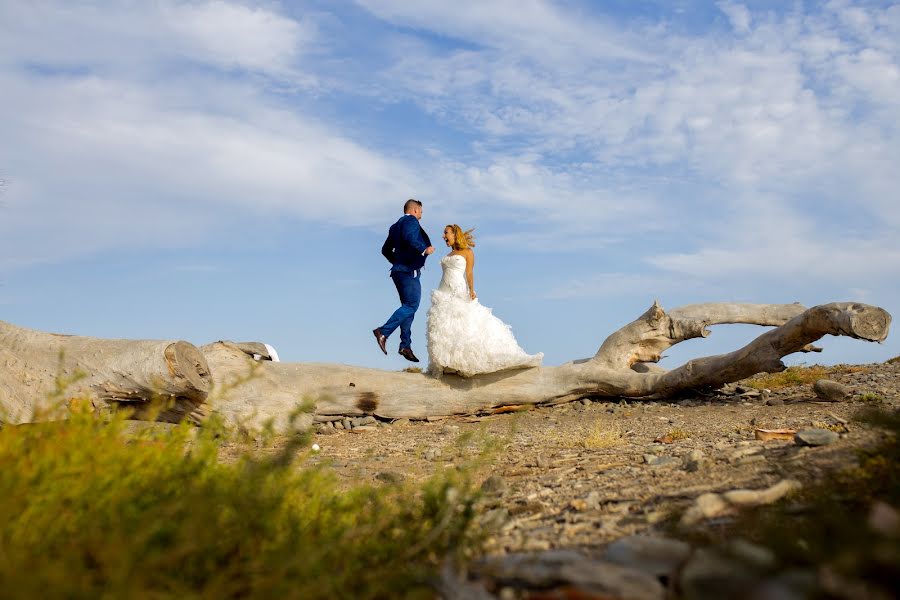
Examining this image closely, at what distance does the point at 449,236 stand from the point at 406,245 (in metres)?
1.88

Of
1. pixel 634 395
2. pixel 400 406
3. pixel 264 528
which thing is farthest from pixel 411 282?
pixel 264 528

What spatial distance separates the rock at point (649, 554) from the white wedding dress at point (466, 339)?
9.75 metres

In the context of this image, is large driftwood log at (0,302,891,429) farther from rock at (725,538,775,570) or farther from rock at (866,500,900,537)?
rock at (866,500,900,537)

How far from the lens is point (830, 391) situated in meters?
13.4

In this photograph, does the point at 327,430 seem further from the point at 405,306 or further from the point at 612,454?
the point at 612,454

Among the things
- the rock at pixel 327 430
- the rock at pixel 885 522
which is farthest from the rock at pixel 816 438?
the rock at pixel 327 430

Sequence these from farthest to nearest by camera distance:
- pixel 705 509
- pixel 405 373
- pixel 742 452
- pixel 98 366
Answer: pixel 405 373, pixel 98 366, pixel 742 452, pixel 705 509

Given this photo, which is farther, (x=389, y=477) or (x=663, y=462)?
(x=663, y=462)

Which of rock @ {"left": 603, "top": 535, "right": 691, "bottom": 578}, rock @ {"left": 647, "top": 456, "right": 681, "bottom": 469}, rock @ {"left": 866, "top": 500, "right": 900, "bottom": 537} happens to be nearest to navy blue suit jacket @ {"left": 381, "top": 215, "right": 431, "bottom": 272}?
rock @ {"left": 647, "top": 456, "right": 681, "bottom": 469}

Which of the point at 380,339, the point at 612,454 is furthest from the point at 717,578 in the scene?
the point at 380,339

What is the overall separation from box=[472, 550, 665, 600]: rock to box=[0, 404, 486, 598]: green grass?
24 cm

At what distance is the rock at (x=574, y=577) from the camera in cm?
328

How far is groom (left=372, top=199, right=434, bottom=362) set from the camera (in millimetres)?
16406

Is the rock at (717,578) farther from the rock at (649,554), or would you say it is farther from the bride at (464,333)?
the bride at (464,333)
